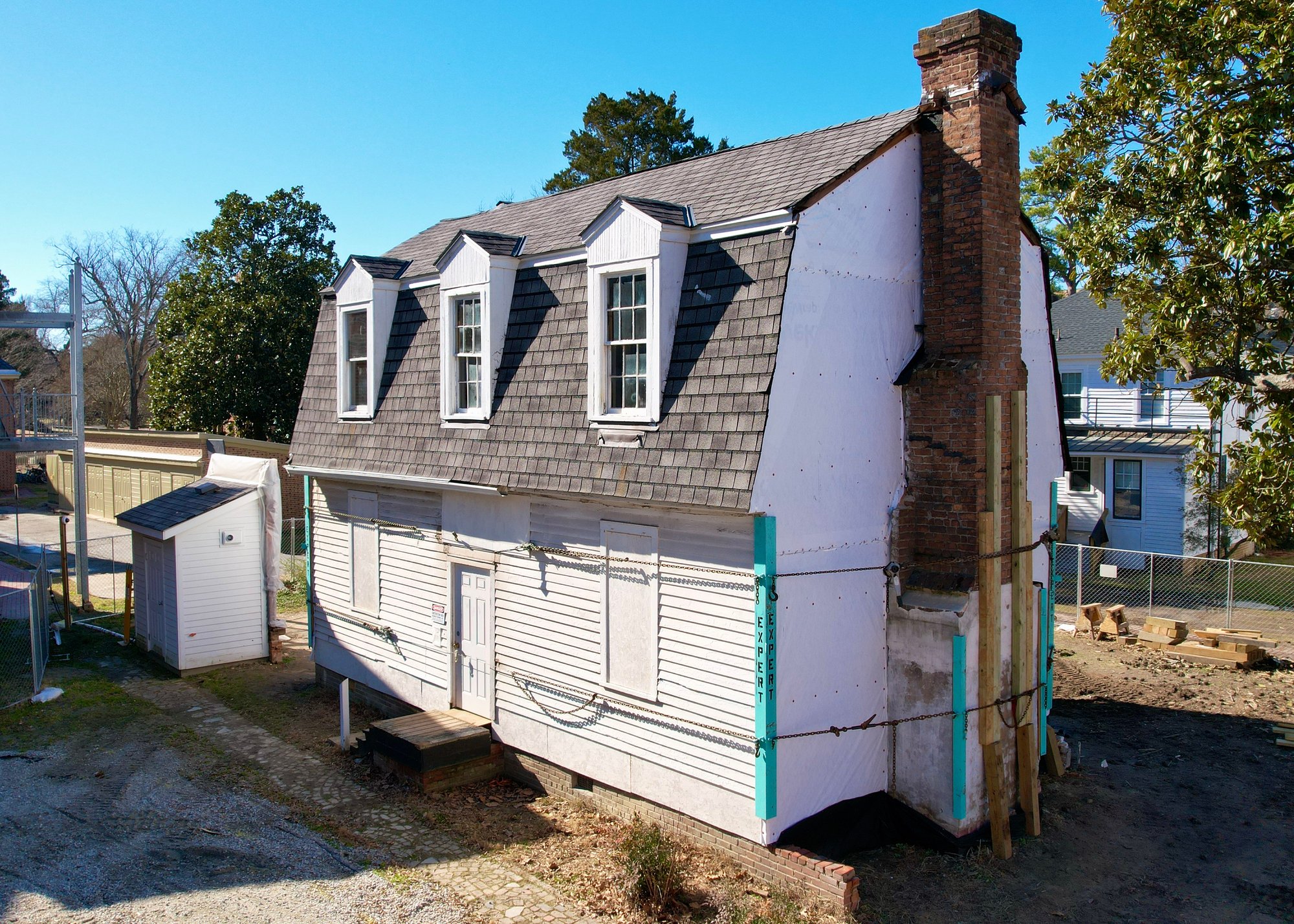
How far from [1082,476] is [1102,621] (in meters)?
10.0

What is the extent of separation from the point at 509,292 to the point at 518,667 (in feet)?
15.1

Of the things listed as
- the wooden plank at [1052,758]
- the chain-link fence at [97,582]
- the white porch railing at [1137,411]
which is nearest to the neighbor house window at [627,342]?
the wooden plank at [1052,758]

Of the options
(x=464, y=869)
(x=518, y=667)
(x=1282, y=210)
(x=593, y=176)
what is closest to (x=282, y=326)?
(x=593, y=176)

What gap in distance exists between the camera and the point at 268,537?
1538 cm

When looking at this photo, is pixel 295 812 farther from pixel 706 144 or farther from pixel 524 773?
pixel 706 144

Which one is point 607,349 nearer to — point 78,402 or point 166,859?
point 166,859

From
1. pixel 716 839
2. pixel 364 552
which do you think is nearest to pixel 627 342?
pixel 716 839

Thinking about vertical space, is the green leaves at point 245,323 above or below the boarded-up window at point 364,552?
above

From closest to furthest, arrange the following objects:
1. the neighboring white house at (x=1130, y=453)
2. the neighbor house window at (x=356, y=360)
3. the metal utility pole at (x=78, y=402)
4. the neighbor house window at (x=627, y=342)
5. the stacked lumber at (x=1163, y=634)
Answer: the neighbor house window at (x=627, y=342)
the neighbor house window at (x=356, y=360)
the stacked lumber at (x=1163, y=634)
the metal utility pole at (x=78, y=402)
the neighboring white house at (x=1130, y=453)

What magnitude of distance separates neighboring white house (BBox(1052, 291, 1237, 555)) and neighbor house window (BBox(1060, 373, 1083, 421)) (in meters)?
0.03

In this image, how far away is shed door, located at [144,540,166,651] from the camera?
15.3 meters

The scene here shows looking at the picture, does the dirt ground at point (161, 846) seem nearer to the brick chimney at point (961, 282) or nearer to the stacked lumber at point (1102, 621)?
the brick chimney at point (961, 282)

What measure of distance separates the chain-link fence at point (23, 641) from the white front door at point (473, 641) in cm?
735

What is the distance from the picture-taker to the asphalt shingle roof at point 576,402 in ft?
25.9
